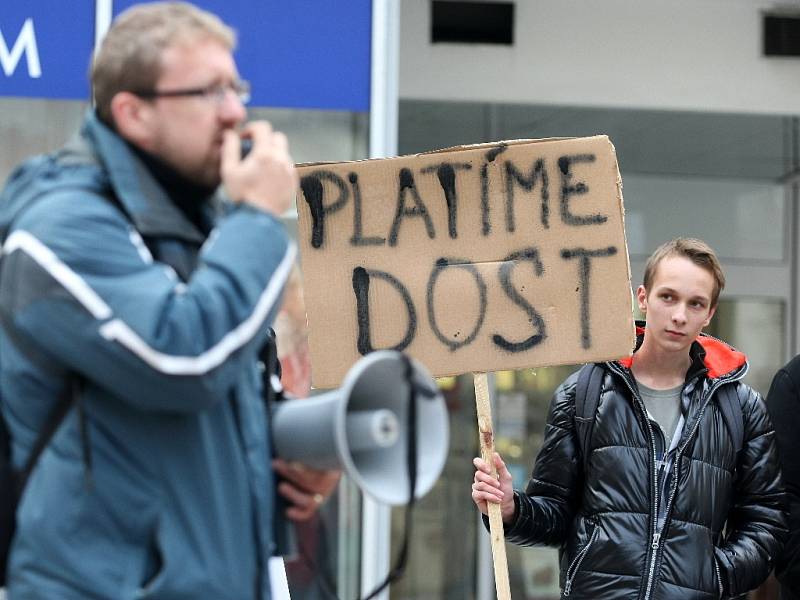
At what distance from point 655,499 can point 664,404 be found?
0.99ft

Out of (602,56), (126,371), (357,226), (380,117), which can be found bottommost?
(126,371)

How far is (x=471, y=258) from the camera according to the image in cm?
371

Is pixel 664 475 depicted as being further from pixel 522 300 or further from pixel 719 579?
pixel 522 300

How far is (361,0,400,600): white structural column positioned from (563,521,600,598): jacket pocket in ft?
8.67

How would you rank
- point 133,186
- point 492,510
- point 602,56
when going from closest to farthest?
point 133,186 < point 492,510 < point 602,56

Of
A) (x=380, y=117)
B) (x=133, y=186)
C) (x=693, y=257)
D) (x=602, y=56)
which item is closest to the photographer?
(x=133, y=186)

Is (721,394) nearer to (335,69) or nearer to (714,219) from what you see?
(335,69)

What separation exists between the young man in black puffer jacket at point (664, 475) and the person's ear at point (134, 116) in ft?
6.18

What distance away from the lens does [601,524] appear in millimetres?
3779

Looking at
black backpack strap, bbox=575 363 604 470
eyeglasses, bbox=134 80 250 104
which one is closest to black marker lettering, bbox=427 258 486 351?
black backpack strap, bbox=575 363 604 470

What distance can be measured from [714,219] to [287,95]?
158 inches

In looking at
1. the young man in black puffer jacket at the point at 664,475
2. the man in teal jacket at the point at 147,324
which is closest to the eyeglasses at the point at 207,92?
the man in teal jacket at the point at 147,324

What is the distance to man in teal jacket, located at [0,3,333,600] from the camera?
188 cm

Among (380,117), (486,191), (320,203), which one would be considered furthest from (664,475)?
(380,117)
